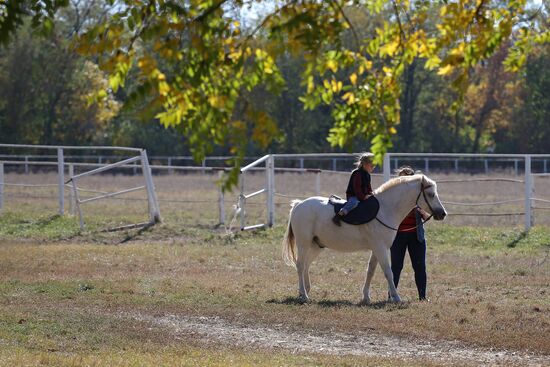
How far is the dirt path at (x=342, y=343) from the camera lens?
34.8ft

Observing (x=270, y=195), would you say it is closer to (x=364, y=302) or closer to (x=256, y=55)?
(x=364, y=302)

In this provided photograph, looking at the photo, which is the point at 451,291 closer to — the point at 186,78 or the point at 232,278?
the point at 232,278

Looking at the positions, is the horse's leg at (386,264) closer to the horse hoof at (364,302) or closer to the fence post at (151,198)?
the horse hoof at (364,302)

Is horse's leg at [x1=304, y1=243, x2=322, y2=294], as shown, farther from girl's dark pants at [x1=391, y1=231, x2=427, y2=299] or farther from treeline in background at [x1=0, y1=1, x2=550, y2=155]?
treeline in background at [x1=0, y1=1, x2=550, y2=155]

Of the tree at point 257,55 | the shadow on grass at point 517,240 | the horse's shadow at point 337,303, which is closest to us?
the tree at point 257,55

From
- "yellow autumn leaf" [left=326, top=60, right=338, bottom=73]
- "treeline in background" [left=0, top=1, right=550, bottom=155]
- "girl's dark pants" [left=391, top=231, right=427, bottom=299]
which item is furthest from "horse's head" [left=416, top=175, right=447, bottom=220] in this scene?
"treeline in background" [left=0, top=1, right=550, bottom=155]

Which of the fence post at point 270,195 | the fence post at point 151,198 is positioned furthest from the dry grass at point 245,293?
the fence post at point 151,198

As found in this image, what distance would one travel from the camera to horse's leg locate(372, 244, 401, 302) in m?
14.0

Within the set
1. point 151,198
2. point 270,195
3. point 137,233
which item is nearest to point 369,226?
point 270,195

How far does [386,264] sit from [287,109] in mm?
47215

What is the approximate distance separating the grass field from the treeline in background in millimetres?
29730

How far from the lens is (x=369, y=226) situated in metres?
14.2

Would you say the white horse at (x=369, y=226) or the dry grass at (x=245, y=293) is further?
the white horse at (x=369, y=226)

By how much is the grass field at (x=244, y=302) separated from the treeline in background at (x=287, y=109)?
97.5 ft
